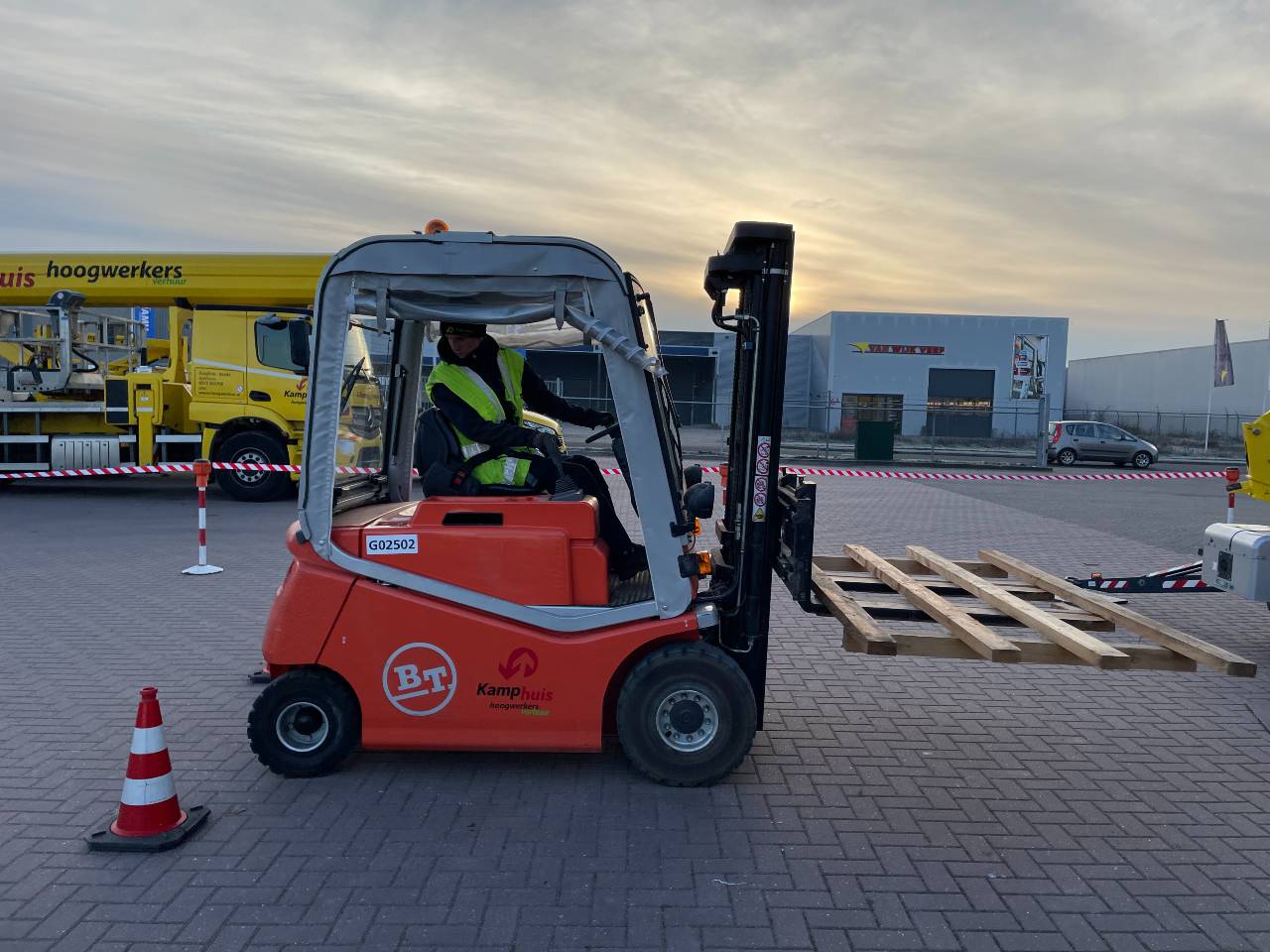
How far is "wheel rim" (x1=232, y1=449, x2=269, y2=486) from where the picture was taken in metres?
14.0

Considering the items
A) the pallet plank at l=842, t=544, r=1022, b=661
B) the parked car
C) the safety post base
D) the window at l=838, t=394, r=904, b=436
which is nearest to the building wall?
the window at l=838, t=394, r=904, b=436

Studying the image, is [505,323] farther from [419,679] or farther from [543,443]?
[419,679]

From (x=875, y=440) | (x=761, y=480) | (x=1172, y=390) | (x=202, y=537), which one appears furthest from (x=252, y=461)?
(x=1172, y=390)

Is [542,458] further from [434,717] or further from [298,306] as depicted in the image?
[298,306]

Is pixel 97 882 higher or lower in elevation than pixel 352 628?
lower

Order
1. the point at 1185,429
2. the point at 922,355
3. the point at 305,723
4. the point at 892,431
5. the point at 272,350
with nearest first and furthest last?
the point at 305,723 → the point at 272,350 → the point at 892,431 → the point at 1185,429 → the point at 922,355

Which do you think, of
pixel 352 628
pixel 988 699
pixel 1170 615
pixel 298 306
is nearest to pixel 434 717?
pixel 352 628

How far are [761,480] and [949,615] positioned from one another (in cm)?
115

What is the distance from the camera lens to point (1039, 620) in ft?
15.3

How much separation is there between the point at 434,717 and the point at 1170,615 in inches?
256

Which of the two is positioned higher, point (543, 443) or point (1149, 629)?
point (543, 443)

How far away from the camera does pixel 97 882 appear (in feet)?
11.5

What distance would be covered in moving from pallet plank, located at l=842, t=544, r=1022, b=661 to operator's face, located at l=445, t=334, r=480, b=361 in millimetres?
2636

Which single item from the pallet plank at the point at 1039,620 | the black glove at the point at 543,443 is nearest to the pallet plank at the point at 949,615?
the pallet plank at the point at 1039,620
